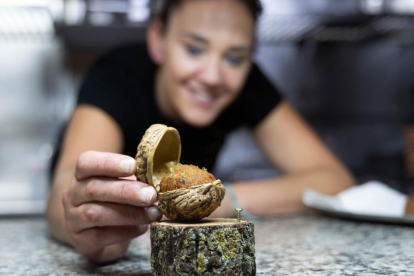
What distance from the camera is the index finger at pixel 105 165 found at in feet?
1.82

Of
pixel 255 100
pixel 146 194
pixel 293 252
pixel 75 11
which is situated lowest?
pixel 293 252

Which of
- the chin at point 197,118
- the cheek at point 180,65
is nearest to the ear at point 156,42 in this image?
the cheek at point 180,65

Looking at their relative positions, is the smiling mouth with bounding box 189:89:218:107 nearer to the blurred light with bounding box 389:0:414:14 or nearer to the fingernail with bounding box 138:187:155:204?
the fingernail with bounding box 138:187:155:204

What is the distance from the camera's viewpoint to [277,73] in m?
2.42

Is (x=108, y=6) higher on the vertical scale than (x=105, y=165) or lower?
higher

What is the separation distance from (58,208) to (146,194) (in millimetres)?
428

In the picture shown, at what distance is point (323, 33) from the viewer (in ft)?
7.27

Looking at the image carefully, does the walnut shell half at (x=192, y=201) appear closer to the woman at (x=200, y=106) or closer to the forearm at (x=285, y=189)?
the woman at (x=200, y=106)

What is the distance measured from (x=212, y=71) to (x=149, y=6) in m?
0.84

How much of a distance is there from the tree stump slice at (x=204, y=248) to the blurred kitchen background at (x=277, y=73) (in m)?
1.42

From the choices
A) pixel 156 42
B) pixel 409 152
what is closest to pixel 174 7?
pixel 156 42

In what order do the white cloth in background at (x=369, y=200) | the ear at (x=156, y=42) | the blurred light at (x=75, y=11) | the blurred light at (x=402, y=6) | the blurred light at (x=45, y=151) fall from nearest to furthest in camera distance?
the white cloth in background at (x=369, y=200)
the ear at (x=156, y=42)
the blurred light at (x=75, y=11)
the blurred light at (x=402, y=6)
the blurred light at (x=45, y=151)

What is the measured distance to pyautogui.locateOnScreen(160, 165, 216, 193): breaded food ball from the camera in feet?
1.79

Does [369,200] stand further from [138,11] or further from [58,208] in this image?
[138,11]
